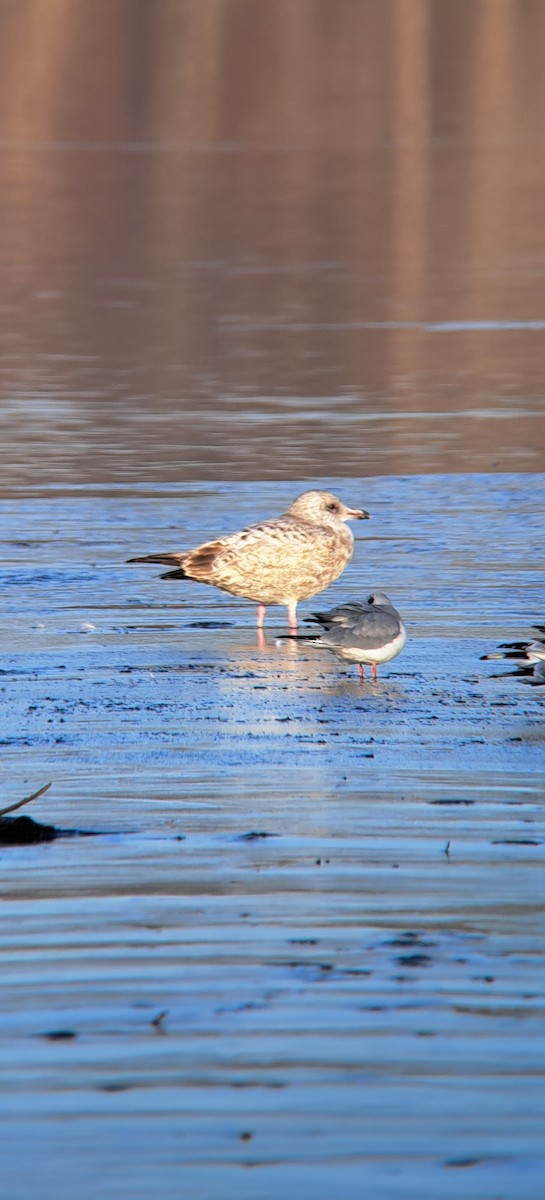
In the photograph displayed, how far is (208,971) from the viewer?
16.0ft

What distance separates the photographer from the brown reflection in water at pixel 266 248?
54.3 ft

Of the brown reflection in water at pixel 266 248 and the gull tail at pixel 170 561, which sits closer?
the gull tail at pixel 170 561

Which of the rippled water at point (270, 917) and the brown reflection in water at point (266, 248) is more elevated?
the brown reflection in water at point (266, 248)

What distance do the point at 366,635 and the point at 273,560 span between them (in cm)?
174

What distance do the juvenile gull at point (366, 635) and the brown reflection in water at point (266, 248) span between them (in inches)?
222

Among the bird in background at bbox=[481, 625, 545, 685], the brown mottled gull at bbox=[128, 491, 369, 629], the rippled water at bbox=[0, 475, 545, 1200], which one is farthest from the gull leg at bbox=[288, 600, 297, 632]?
the bird in background at bbox=[481, 625, 545, 685]

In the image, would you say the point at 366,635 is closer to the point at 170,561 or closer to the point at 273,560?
the point at 273,560

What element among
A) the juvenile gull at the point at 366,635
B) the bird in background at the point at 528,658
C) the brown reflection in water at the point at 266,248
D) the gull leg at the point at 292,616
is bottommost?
the gull leg at the point at 292,616

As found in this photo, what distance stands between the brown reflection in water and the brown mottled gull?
3.98 m

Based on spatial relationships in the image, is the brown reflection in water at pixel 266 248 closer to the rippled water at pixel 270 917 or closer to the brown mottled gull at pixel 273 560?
the brown mottled gull at pixel 273 560

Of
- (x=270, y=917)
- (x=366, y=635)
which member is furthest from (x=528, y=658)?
(x=270, y=917)

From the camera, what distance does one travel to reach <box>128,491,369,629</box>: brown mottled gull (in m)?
10.2

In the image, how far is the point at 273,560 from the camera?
1027 cm

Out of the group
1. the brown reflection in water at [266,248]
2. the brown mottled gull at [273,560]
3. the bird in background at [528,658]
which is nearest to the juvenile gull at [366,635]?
the bird in background at [528,658]
